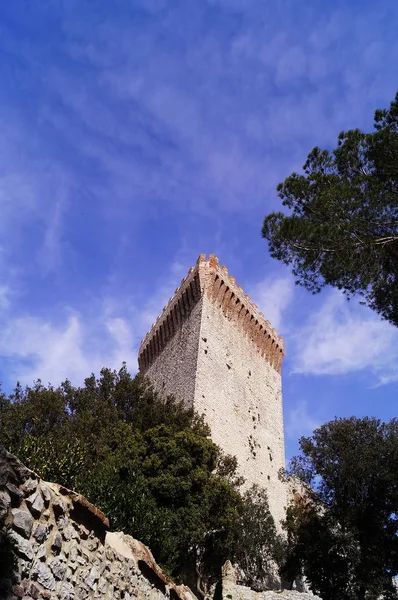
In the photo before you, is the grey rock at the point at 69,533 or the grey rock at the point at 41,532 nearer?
the grey rock at the point at 41,532

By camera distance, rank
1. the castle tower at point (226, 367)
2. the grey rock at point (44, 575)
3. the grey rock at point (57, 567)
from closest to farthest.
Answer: the grey rock at point (44, 575) → the grey rock at point (57, 567) → the castle tower at point (226, 367)

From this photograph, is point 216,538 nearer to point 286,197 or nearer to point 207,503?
point 207,503

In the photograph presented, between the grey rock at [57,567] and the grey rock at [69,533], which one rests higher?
the grey rock at [69,533]

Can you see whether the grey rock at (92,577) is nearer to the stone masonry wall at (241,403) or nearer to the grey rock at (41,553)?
the grey rock at (41,553)

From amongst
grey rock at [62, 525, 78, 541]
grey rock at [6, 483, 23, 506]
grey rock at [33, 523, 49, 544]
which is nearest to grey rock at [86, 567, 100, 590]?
grey rock at [62, 525, 78, 541]

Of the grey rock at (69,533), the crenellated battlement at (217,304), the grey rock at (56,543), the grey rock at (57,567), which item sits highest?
the crenellated battlement at (217,304)

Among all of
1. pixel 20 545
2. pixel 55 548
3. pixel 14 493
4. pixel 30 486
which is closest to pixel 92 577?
pixel 55 548

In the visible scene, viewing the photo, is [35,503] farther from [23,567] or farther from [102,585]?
[102,585]

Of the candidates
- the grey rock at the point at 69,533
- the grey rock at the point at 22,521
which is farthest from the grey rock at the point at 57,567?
the grey rock at the point at 22,521

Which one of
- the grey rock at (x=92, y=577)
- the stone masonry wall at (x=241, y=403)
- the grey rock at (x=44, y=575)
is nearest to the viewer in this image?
the grey rock at (x=44, y=575)

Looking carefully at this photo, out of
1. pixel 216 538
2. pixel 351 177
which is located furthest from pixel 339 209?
pixel 216 538

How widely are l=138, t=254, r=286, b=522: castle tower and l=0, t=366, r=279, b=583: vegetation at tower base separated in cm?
225

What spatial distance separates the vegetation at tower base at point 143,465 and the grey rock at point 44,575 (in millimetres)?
6111

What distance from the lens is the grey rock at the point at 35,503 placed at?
5152mm
